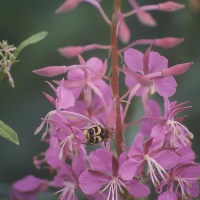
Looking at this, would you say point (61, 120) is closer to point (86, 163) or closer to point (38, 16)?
point (86, 163)

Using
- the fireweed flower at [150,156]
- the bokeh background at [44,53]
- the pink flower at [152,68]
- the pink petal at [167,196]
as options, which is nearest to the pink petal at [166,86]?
the pink flower at [152,68]

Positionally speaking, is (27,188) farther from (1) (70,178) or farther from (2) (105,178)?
(2) (105,178)

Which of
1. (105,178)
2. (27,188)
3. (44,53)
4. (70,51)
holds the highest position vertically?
(70,51)

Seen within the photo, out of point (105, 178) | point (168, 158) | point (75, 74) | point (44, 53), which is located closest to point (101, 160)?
point (105, 178)

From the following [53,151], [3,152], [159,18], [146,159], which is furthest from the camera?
[159,18]

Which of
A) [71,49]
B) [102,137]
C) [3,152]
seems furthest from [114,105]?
[3,152]
